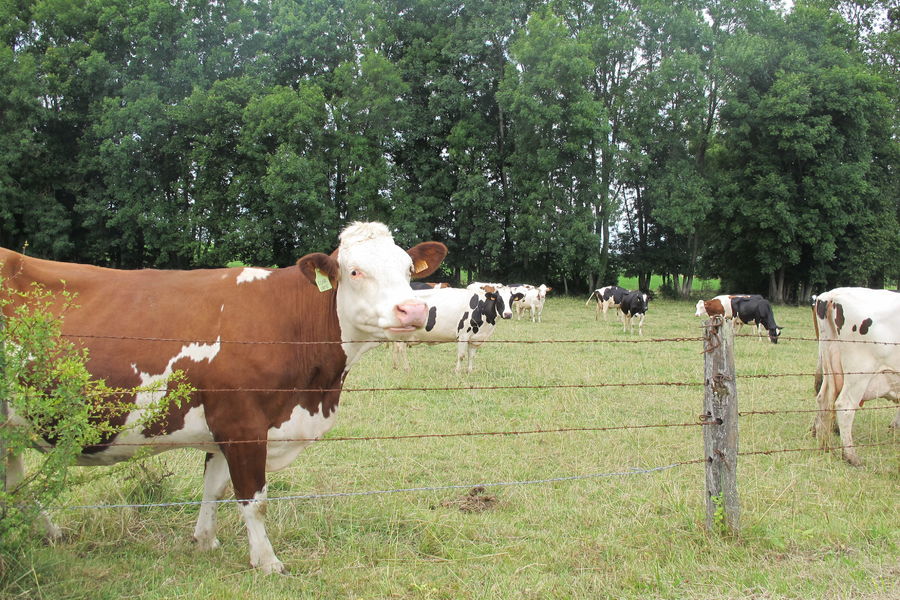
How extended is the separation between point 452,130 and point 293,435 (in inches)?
1258

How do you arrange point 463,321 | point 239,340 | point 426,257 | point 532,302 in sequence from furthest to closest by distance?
point 532,302 < point 463,321 < point 426,257 < point 239,340

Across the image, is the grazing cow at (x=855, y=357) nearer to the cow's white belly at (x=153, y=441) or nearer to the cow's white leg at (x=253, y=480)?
the cow's white leg at (x=253, y=480)

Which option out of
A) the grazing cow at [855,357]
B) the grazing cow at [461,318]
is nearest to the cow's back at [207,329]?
the grazing cow at [855,357]

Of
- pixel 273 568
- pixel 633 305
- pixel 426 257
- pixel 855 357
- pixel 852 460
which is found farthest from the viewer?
pixel 633 305

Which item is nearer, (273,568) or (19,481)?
(273,568)

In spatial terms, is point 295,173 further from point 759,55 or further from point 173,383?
point 173,383

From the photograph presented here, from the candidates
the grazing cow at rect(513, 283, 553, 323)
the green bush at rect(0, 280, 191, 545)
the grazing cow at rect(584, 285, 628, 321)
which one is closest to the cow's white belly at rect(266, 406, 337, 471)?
the green bush at rect(0, 280, 191, 545)

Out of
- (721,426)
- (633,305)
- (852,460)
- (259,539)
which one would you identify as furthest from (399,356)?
(633,305)

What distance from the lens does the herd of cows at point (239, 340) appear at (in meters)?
3.77

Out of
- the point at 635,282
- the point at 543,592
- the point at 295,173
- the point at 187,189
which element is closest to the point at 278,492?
the point at 543,592

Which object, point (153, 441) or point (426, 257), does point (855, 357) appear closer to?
point (426, 257)

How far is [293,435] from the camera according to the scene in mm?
3975

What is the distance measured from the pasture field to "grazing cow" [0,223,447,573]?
422mm

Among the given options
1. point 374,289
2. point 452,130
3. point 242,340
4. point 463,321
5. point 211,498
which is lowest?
point 211,498
